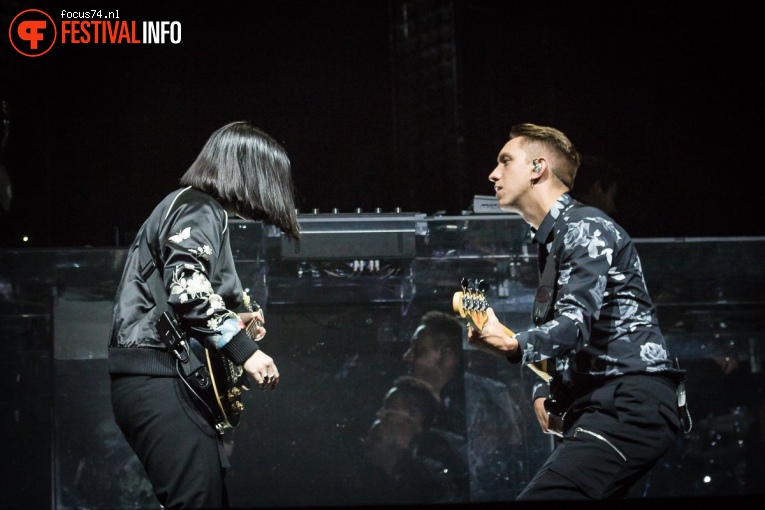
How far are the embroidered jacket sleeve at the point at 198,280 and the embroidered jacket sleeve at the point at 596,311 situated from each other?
856 mm

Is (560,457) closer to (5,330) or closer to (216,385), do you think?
(216,385)

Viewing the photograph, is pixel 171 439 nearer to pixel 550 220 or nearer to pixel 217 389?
pixel 217 389

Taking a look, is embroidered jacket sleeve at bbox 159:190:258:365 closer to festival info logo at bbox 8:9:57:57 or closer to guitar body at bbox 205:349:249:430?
guitar body at bbox 205:349:249:430

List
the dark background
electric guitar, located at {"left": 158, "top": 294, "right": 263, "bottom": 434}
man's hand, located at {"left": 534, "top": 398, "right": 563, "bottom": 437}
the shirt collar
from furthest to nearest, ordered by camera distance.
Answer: the dark background
the shirt collar
man's hand, located at {"left": 534, "top": 398, "right": 563, "bottom": 437}
electric guitar, located at {"left": 158, "top": 294, "right": 263, "bottom": 434}

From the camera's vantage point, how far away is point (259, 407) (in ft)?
13.6

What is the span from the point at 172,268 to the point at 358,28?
299 centimetres

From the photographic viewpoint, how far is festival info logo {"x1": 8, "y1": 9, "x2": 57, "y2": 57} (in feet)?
14.2

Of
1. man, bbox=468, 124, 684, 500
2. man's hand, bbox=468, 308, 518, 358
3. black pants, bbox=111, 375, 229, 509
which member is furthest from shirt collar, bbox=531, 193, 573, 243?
black pants, bbox=111, 375, 229, 509

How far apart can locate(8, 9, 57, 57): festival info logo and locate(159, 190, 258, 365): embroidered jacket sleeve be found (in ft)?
7.89

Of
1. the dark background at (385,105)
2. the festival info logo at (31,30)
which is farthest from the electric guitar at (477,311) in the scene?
the festival info logo at (31,30)

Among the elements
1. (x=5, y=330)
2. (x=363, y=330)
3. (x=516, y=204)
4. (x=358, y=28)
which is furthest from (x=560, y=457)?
(x=358, y=28)

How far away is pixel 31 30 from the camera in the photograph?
4.35m

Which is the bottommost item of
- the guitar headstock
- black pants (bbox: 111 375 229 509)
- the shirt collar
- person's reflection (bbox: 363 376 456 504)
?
person's reflection (bbox: 363 376 456 504)

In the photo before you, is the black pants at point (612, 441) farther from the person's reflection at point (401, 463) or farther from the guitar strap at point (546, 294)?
the person's reflection at point (401, 463)
